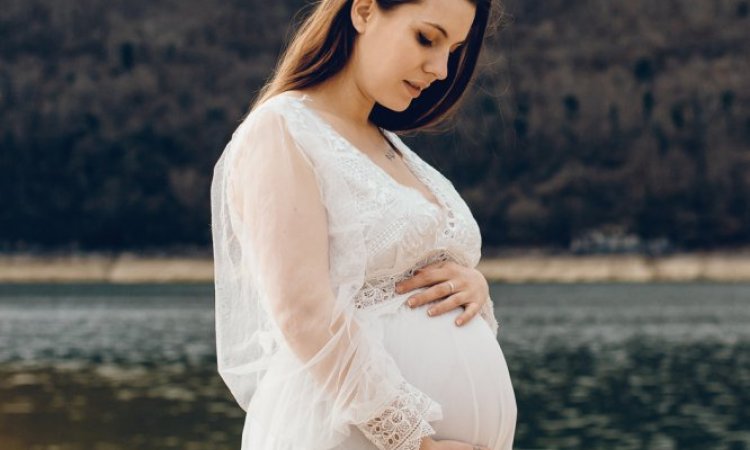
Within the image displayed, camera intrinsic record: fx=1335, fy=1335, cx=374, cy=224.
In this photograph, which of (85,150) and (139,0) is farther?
(139,0)

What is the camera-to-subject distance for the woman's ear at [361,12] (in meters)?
2.85

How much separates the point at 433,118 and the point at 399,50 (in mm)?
505

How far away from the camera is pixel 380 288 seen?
2.85 meters

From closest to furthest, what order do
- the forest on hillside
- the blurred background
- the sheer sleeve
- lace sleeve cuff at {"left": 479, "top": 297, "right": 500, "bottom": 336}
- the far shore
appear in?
the sheer sleeve < lace sleeve cuff at {"left": 479, "top": 297, "right": 500, "bottom": 336} < the blurred background < the forest on hillside < the far shore

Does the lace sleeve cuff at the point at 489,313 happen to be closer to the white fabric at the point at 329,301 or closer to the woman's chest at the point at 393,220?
the white fabric at the point at 329,301

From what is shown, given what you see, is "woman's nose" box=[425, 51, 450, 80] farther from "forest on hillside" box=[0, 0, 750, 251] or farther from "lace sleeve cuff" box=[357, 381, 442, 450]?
"forest on hillside" box=[0, 0, 750, 251]

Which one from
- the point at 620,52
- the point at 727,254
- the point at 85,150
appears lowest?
the point at 727,254

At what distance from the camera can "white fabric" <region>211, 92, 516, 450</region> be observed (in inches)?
104

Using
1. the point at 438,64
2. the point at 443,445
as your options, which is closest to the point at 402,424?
the point at 443,445

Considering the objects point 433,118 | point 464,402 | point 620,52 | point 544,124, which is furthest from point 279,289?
point 620,52

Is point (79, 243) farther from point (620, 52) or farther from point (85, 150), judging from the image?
point (620, 52)

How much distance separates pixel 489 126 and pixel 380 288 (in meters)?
150

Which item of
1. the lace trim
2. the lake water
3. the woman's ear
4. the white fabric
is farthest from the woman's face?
the lake water

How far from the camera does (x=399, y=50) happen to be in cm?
284
